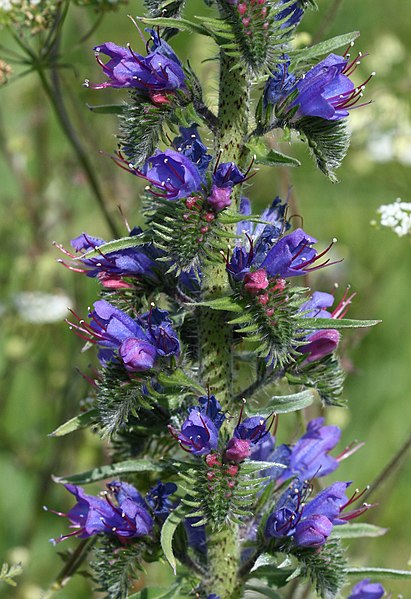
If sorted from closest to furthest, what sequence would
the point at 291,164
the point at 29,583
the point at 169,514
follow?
the point at 291,164, the point at 169,514, the point at 29,583

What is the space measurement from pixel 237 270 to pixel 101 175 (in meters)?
2.81

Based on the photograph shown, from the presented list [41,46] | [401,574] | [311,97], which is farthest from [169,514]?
[41,46]

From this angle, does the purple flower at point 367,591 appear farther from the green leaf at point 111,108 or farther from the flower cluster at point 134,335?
the green leaf at point 111,108

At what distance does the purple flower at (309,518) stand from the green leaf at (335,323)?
0.50 meters

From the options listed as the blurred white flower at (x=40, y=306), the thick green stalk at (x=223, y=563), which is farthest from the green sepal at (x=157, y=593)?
the blurred white flower at (x=40, y=306)

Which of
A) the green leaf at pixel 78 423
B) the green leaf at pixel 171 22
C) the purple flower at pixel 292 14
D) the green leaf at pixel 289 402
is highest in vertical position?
the green leaf at pixel 171 22

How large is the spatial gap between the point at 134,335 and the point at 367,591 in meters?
1.07

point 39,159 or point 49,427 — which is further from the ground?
point 39,159

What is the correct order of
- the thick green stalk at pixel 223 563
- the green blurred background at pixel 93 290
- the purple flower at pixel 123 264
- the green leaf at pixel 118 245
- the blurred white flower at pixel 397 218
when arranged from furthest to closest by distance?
the green blurred background at pixel 93 290 → the blurred white flower at pixel 397 218 → the thick green stalk at pixel 223 563 → the purple flower at pixel 123 264 → the green leaf at pixel 118 245

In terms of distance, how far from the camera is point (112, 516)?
2.50 meters

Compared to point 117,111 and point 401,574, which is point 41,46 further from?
point 401,574

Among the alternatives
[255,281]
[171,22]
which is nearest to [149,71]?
[171,22]

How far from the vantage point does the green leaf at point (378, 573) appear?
2.44 meters

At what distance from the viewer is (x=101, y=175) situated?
5.03m
